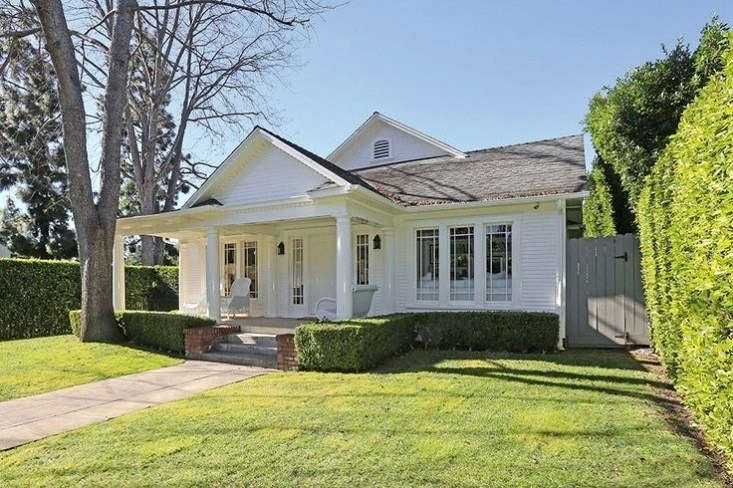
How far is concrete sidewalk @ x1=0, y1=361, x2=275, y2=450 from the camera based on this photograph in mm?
5055

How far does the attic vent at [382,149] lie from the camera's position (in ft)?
52.5

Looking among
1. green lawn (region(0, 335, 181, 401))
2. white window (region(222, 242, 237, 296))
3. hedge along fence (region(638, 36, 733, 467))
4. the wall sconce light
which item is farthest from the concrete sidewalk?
hedge along fence (region(638, 36, 733, 467))

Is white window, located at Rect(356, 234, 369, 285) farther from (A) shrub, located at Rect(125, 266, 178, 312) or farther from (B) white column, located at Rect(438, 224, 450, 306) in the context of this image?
(A) shrub, located at Rect(125, 266, 178, 312)

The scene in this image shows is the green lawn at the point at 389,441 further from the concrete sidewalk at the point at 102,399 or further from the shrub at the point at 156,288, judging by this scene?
the shrub at the point at 156,288

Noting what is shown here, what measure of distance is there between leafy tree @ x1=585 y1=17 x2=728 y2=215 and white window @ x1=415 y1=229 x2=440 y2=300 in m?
4.79

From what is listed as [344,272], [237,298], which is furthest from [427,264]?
[237,298]

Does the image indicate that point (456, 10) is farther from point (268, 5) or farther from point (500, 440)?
point (500, 440)

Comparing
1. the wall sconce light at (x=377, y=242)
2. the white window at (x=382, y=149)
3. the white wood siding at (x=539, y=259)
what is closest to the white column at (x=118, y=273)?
the wall sconce light at (x=377, y=242)

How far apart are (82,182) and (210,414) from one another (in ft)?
27.3

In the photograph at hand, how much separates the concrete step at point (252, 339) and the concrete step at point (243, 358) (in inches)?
16.0

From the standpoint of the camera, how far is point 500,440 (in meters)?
4.20

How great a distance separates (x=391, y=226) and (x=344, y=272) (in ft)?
8.47

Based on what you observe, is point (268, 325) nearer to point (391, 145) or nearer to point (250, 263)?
point (250, 263)

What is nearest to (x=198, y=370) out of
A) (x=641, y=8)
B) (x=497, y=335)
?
(x=497, y=335)
